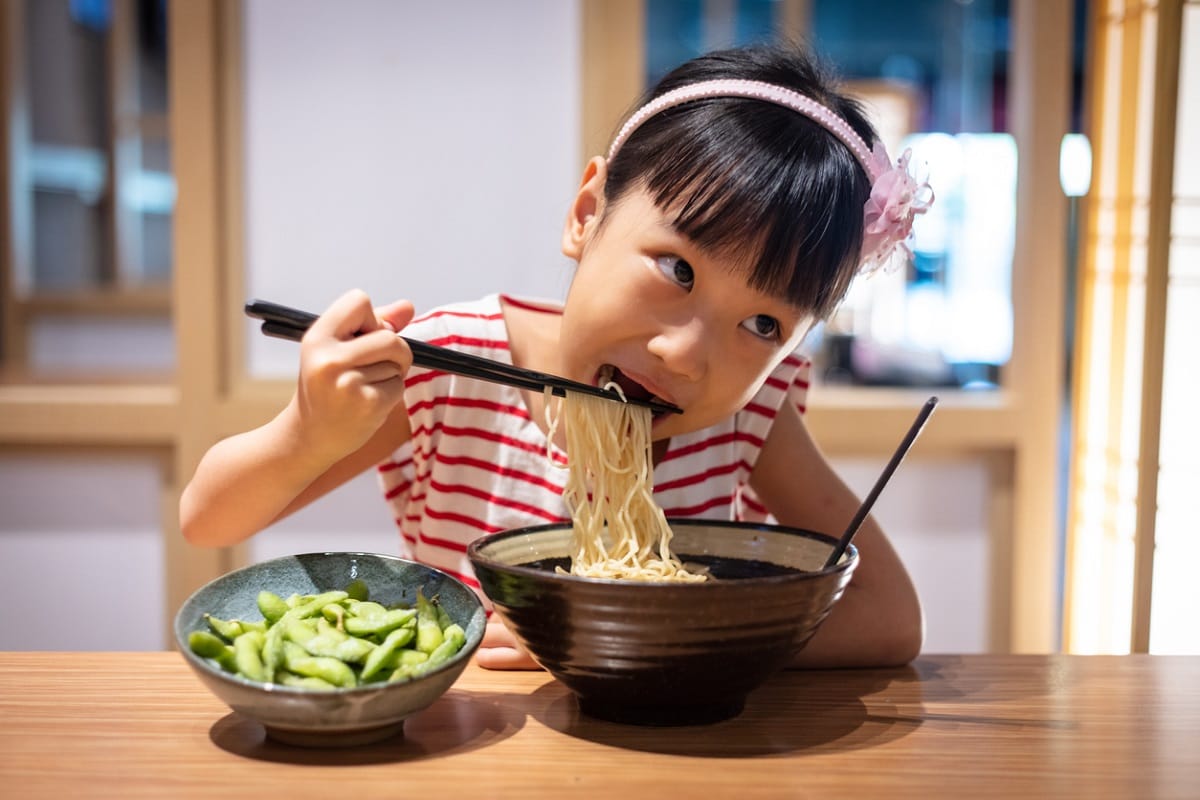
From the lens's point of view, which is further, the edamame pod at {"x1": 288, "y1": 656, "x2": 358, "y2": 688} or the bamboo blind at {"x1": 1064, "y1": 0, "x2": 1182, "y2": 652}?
the bamboo blind at {"x1": 1064, "y1": 0, "x2": 1182, "y2": 652}

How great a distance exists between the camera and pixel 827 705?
1084 mm

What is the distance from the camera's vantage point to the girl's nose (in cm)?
114

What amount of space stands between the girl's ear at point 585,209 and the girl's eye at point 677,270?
185 mm

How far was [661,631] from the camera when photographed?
36.5 inches

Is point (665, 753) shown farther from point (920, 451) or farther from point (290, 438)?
point (920, 451)

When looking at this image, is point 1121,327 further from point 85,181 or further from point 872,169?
point 85,181

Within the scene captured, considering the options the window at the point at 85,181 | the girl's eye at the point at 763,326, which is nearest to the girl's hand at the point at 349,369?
the girl's eye at the point at 763,326

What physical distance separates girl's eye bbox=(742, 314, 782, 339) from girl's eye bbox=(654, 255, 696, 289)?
7 centimetres

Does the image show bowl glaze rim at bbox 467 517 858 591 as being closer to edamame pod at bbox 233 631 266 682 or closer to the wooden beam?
edamame pod at bbox 233 631 266 682

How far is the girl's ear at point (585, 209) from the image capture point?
133cm

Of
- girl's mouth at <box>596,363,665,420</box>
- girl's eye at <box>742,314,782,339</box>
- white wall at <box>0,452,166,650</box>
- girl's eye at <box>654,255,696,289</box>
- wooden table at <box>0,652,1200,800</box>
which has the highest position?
girl's eye at <box>654,255,696,289</box>

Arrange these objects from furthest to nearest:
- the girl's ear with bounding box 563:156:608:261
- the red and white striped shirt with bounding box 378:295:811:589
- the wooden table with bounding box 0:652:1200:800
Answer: the red and white striped shirt with bounding box 378:295:811:589
the girl's ear with bounding box 563:156:608:261
the wooden table with bounding box 0:652:1200:800

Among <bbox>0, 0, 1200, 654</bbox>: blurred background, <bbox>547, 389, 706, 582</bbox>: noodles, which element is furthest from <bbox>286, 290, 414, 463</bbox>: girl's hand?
<bbox>0, 0, 1200, 654</bbox>: blurred background

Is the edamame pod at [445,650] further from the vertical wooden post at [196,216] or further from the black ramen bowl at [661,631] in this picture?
the vertical wooden post at [196,216]
